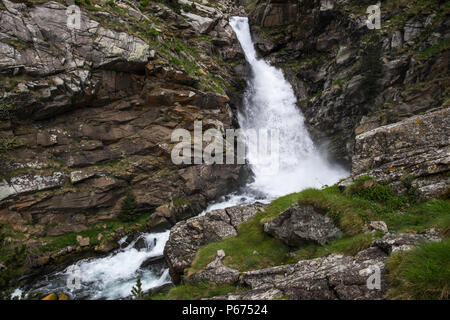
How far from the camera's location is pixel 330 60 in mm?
31891

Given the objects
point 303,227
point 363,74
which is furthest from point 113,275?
point 363,74

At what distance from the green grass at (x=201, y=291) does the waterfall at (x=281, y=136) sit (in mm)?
16883

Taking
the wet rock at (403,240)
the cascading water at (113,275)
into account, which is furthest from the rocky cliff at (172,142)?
the cascading water at (113,275)

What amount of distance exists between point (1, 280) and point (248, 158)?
72.6ft

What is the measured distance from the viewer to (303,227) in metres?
6.62

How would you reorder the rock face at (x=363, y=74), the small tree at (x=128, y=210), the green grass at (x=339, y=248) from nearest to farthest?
1. the green grass at (x=339, y=248)
2. the rock face at (x=363, y=74)
3. the small tree at (x=128, y=210)

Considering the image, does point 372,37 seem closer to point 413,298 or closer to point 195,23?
point 195,23

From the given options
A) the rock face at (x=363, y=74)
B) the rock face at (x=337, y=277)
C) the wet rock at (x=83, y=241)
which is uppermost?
the rock face at (x=363, y=74)

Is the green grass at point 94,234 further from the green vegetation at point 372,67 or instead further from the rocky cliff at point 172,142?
the green vegetation at point 372,67

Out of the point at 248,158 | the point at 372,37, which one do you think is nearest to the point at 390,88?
the point at 372,37

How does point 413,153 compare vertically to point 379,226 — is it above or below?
above

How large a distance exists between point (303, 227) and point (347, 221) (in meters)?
1.15

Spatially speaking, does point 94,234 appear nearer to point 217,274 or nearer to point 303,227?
point 217,274

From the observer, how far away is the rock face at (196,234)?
879 centimetres
